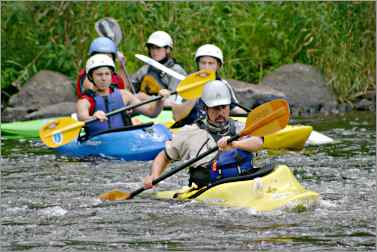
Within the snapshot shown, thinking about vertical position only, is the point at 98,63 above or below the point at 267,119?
above

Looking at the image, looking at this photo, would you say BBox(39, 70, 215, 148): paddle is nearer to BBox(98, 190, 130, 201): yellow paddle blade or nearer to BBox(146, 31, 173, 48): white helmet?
BBox(146, 31, 173, 48): white helmet

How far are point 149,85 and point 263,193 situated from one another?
535 centimetres

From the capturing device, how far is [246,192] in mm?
7492

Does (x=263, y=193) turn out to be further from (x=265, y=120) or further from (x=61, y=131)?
(x=61, y=131)

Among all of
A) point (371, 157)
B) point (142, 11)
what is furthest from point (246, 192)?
point (142, 11)

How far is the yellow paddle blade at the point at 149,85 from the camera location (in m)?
12.6

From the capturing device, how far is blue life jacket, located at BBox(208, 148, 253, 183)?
25.6 feet

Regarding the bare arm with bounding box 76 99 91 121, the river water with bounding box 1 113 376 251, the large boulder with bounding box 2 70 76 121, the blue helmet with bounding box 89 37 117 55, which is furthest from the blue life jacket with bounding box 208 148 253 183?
the large boulder with bounding box 2 70 76 121

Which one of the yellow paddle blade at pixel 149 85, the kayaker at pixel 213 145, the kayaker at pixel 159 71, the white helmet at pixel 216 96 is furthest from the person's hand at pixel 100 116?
the white helmet at pixel 216 96

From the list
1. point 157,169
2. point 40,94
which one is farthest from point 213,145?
point 40,94

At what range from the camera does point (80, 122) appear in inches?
424

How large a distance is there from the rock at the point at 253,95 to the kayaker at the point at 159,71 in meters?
2.48

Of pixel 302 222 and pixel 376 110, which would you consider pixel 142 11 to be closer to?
pixel 376 110

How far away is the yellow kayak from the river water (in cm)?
6
